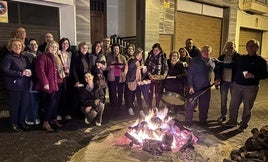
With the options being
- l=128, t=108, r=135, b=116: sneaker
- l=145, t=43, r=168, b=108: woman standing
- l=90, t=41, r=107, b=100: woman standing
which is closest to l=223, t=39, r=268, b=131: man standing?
l=145, t=43, r=168, b=108: woman standing

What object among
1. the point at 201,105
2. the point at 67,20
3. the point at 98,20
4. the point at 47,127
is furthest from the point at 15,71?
the point at 98,20

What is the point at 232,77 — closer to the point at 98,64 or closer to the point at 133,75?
the point at 133,75

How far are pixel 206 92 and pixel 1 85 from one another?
16.0 ft

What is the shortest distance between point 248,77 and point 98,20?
762 centimetres

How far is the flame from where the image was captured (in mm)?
4082

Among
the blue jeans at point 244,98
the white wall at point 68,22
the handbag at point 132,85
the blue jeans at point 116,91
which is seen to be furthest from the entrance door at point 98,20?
the blue jeans at point 244,98

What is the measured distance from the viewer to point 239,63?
538cm

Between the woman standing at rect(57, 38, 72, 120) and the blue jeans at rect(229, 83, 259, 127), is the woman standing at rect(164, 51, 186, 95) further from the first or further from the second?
the woman standing at rect(57, 38, 72, 120)

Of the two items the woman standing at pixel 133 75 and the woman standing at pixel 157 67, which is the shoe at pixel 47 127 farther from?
the woman standing at pixel 157 67

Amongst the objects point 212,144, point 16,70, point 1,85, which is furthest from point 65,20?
point 212,144

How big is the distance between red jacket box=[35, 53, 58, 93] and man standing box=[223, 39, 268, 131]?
375 centimetres

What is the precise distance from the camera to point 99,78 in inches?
230

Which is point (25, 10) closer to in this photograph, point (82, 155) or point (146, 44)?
point (146, 44)

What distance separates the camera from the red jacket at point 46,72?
197 inches
